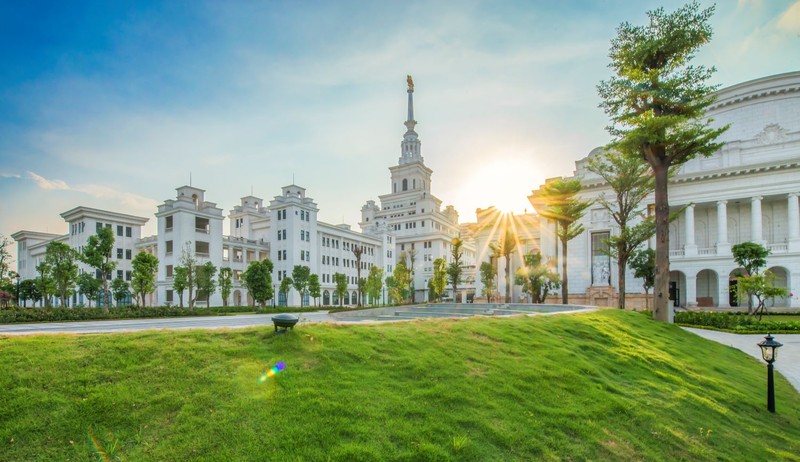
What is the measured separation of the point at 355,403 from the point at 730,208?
1965 inches

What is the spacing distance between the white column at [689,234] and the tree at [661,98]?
82.9 ft

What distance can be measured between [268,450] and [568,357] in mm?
6405

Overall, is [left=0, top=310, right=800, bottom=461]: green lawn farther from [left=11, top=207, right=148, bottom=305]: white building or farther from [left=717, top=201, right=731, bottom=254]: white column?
[left=11, top=207, right=148, bottom=305]: white building

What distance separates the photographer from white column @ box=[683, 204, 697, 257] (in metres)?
38.8

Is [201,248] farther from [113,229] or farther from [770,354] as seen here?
[770,354]

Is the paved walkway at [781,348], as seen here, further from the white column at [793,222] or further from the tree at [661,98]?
the white column at [793,222]

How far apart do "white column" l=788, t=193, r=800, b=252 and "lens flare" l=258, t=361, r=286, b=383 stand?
46.6 m

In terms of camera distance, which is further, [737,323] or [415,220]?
[415,220]

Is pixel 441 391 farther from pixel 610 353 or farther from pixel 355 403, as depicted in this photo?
pixel 610 353

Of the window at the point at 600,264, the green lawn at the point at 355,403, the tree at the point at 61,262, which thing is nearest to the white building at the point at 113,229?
the tree at the point at 61,262

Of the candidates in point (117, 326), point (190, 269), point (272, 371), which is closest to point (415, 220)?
point (190, 269)

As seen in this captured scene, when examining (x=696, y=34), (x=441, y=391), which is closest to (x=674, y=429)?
(x=441, y=391)

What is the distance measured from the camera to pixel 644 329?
14.6 meters

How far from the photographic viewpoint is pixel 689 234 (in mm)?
39500
